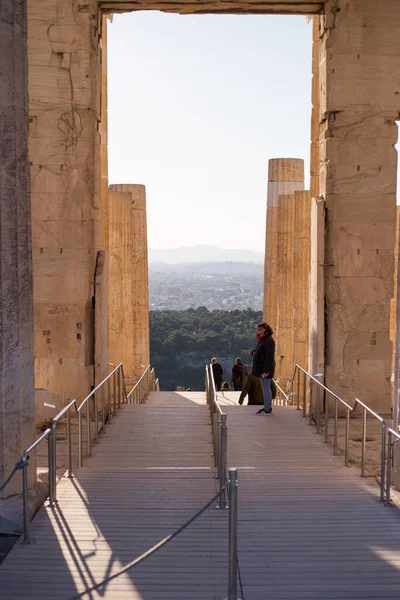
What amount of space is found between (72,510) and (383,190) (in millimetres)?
8951

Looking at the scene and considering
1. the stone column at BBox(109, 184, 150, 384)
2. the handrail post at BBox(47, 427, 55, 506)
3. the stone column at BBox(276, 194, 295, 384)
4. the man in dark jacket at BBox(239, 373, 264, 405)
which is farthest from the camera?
the stone column at BBox(109, 184, 150, 384)

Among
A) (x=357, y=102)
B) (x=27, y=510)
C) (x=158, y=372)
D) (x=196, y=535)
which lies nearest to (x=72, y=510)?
(x=27, y=510)

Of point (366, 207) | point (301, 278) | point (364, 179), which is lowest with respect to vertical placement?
point (301, 278)

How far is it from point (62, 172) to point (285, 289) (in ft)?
34.7

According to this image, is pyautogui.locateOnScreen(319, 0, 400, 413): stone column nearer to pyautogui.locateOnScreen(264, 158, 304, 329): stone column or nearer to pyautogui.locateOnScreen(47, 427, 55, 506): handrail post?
pyautogui.locateOnScreen(47, 427, 55, 506): handrail post

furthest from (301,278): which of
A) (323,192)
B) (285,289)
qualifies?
(323,192)

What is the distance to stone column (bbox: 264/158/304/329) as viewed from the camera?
2433cm

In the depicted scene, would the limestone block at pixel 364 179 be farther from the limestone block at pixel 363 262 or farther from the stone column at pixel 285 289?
the stone column at pixel 285 289

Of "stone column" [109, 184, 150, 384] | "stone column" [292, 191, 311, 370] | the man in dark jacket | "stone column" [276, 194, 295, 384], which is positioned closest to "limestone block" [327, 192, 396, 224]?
the man in dark jacket

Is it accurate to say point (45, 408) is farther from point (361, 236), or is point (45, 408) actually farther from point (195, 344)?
point (195, 344)

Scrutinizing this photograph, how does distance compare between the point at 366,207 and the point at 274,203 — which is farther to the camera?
the point at 274,203

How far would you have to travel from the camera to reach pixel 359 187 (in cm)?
1438

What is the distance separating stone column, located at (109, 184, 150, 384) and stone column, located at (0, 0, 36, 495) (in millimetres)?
13734

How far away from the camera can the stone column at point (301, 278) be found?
21703 mm
